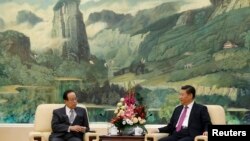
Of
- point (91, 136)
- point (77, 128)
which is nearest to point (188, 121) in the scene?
point (91, 136)

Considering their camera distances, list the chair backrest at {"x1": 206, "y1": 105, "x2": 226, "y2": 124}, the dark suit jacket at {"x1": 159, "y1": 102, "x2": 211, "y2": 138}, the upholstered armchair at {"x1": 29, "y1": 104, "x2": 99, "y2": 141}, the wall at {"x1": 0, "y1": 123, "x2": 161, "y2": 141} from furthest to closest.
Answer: the wall at {"x1": 0, "y1": 123, "x2": 161, "y2": 141} < the upholstered armchair at {"x1": 29, "y1": 104, "x2": 99, "y2": 141} < the chair backrest at {"x1": 206, "y1": 105, "x2": 226, "y2": 124} < the dark suit jacket at {"x1": 159, "y1": 102, "x2": 211, "y2": 138}

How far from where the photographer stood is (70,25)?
961 centimetres

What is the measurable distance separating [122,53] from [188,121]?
207 centimetres

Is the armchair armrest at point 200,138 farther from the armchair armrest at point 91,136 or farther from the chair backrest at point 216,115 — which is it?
the armchair armrest at point 91,136

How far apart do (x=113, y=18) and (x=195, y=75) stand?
168 cm

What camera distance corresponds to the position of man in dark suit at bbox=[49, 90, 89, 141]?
8.07 meters

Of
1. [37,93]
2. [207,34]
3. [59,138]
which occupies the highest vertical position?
[207,34]

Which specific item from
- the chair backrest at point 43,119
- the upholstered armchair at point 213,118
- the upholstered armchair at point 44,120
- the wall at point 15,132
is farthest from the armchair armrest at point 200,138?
the wall at point 15,132

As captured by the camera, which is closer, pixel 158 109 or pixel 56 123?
pixel 56 123

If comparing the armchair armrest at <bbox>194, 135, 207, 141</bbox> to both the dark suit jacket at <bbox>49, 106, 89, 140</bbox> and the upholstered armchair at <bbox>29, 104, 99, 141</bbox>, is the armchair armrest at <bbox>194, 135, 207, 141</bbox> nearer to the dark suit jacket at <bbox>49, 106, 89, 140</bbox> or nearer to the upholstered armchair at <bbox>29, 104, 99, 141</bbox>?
the dark suit jacket at <bbox>49, 106, 89, 140</bbox>

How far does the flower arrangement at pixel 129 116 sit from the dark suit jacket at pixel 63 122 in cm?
46

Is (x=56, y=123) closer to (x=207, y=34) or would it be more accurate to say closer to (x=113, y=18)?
(x=113, y=18)

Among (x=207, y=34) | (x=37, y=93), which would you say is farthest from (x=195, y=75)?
(x=37, y=93)

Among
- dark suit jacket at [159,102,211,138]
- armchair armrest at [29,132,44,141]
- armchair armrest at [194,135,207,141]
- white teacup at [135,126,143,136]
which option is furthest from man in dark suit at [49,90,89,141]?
armchair armrest at [194,135,207,141]
